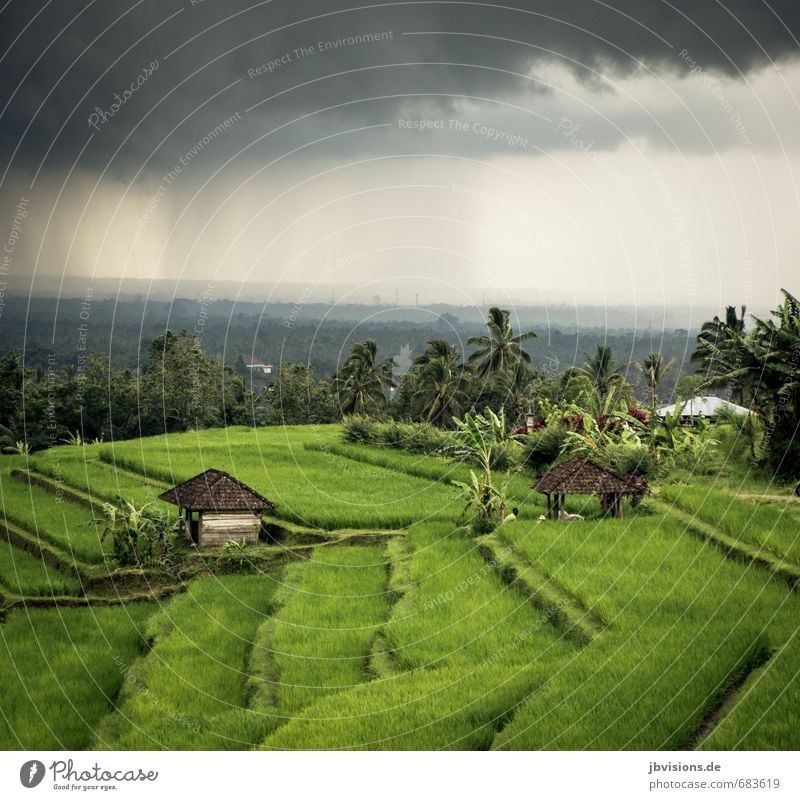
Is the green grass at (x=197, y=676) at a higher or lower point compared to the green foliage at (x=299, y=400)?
lower

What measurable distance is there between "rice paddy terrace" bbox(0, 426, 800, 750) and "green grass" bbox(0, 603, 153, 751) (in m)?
0.03

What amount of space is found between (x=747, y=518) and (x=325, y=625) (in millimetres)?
4645

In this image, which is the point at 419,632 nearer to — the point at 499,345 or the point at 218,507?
the point at 218,507

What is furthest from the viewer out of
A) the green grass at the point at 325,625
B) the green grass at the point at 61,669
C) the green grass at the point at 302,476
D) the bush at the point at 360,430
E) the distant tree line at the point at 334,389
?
the distant tree line at the point at 334,389

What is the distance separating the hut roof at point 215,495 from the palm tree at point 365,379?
36.2ft

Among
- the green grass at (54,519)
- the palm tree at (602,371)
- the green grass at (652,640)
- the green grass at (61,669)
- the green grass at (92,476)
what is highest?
the palm tree at (602,371)

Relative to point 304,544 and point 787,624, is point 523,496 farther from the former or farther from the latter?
point 787,624

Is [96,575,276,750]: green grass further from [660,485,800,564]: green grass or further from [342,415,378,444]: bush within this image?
[342,415,378,444]: bush

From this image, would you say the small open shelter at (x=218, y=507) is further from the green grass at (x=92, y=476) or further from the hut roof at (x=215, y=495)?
the green grass at (x=92, y=476)

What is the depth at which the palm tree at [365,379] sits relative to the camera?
2369cm

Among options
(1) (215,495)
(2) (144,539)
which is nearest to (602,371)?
(1) (215,495)

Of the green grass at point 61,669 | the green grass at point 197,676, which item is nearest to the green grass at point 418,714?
the green grass at point 197,676
